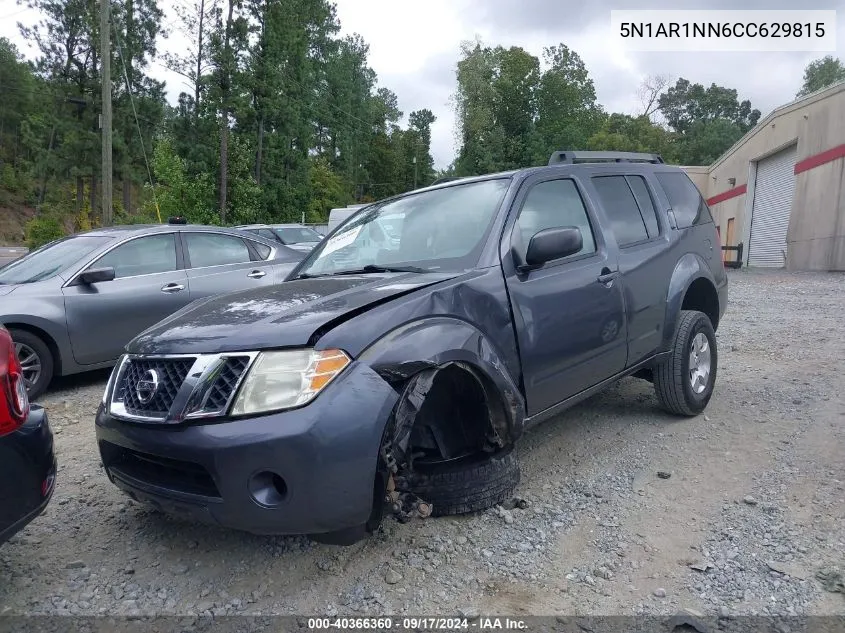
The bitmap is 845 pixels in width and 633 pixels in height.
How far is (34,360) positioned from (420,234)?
3945mm

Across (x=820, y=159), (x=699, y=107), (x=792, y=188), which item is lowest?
(x=792, y=188)

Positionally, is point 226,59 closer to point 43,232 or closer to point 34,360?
point 43,232

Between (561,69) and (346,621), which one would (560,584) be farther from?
(561,69)

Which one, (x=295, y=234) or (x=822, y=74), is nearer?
(x=295, y=234)

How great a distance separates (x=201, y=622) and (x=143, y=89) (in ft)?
132

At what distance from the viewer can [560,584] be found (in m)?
2.55

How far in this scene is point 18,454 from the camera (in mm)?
2248

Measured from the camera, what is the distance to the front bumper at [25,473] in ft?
7.14

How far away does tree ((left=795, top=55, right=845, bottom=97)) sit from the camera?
194ft

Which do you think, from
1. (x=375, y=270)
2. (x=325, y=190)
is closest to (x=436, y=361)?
(x=375, y=270)

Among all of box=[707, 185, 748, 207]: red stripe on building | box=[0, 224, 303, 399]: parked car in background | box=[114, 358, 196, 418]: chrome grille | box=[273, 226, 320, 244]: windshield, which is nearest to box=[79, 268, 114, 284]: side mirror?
box=[0, 224, 303, 399]: parked car in background

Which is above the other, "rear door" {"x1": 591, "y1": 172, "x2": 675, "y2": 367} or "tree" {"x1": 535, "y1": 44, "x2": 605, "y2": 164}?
"tree" {"x1": 535, "y1": 44, "x2": 605, "y2": 164}

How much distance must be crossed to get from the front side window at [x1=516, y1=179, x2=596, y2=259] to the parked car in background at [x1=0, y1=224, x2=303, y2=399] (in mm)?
2943

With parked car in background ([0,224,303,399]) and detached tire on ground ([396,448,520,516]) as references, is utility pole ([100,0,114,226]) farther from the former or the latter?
detached tire on ground ([396,448,520,516])
